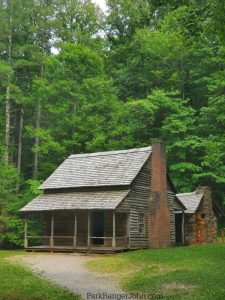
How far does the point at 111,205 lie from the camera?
2795cm

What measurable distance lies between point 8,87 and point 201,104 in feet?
73.7

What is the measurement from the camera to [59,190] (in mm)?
32844

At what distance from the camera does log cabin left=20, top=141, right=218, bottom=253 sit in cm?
2944

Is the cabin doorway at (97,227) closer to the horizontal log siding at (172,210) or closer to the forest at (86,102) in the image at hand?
the horizontal log siding at (172,210)

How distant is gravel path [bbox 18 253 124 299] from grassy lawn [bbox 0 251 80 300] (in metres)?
0.50

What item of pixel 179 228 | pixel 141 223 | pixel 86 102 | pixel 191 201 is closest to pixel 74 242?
pixel 141 223

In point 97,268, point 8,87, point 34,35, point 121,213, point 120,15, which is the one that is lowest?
point 97,268

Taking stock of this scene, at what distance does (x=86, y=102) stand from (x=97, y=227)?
15.8 m

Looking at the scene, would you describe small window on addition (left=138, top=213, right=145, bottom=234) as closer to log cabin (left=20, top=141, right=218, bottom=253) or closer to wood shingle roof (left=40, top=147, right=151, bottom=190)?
log cabin (left=20, top=141, right=218, bottom=253)

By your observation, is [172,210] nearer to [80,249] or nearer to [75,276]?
[80,249]

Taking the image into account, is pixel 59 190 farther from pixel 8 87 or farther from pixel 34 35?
pixel 34 35

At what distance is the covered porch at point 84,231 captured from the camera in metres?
29.0

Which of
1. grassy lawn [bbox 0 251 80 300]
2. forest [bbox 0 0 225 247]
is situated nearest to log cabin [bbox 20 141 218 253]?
forest [bbox 0 0 225 247]

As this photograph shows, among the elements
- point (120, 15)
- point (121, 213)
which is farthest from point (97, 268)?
point (120, 15)
